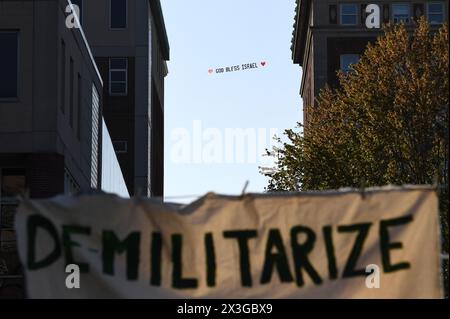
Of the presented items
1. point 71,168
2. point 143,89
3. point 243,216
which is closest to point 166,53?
point 143,89

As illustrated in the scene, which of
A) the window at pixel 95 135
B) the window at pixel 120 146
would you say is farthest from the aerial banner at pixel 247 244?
the window at pixel 120 146

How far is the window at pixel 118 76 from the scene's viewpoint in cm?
8394

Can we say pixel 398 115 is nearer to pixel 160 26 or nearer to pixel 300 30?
pixel 300 30

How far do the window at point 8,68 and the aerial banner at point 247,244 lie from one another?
2568 cm

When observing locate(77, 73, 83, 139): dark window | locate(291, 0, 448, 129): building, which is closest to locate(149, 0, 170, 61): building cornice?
locate(291, 0, 448, 129): building

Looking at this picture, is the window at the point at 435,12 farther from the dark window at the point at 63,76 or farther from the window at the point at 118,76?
the dark window at the point at 63,76

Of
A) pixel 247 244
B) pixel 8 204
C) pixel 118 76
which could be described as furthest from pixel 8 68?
pixel 118 76

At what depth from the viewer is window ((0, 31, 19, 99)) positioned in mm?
37594

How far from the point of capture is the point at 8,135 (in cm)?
3716

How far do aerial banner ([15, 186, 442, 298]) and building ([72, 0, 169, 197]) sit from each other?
232 ft

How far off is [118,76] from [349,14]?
17.1 metres

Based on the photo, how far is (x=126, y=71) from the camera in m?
84.2
